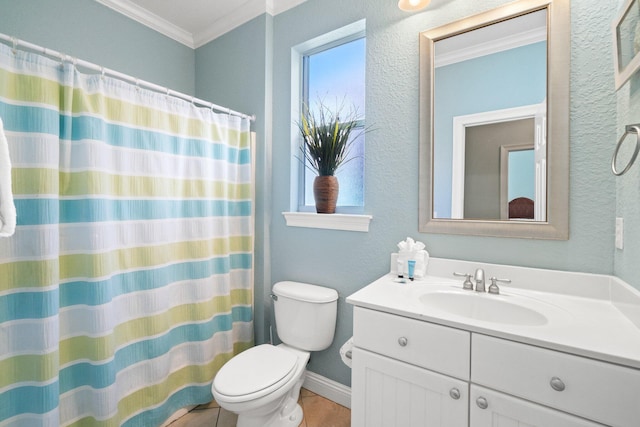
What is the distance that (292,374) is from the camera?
1.43m

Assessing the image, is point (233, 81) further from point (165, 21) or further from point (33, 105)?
point (33, 105)

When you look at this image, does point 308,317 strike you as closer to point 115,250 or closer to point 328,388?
point 328,388

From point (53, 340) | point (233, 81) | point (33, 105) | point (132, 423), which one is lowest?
point (132, 423)

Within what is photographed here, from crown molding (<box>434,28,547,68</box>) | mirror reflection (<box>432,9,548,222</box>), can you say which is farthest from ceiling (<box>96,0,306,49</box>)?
mirror reflection (<box>432,9,548,222</box>)

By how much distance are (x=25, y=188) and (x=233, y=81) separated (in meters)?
1.49

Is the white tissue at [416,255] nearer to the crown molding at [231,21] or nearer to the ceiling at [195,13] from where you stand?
the ceiling at [195,13]

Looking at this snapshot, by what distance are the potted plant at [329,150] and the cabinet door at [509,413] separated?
3.73 ft

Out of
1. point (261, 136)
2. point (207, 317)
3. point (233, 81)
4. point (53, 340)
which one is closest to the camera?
point (53, 340)

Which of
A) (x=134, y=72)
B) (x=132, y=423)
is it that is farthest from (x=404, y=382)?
(x=134, y=72)

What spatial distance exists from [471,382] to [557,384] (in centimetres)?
22

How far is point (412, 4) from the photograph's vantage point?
4.54 ft

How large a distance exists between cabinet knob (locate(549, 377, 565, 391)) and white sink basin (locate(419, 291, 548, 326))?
27 centimetres

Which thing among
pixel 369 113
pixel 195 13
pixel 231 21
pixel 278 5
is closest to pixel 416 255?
pixel 369 113

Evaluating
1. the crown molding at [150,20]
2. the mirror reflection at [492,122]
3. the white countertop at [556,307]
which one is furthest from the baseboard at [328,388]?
the crown molding at [150,20]
